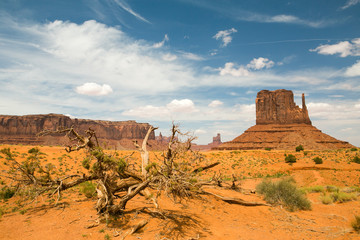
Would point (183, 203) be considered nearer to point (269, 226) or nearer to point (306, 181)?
point (269, 226)

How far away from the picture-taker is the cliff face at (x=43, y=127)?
107137 millimetres

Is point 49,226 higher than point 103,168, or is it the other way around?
point 103,168

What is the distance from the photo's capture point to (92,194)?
935 centimetres

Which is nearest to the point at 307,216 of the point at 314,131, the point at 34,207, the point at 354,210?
the point at 354,210

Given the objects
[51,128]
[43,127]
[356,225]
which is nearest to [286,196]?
[356,225]

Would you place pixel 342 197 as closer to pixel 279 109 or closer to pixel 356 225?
pixel 356 225

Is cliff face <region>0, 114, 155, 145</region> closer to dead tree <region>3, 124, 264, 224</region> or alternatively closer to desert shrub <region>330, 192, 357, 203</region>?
dead tree <region>3, 124, 264, 224</region>

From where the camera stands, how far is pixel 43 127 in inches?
4656

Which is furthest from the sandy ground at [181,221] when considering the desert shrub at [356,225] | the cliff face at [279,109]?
the cliff face at [279,109]

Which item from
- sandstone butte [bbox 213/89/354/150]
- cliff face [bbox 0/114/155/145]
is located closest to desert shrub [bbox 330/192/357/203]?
sandstone butte [bbox 213/89/354/150]

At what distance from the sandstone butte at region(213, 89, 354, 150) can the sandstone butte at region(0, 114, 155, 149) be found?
194 ft

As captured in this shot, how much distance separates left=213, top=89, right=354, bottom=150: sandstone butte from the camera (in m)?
80.2

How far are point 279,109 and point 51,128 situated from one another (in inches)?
5230

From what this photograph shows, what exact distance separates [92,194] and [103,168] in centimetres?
308
